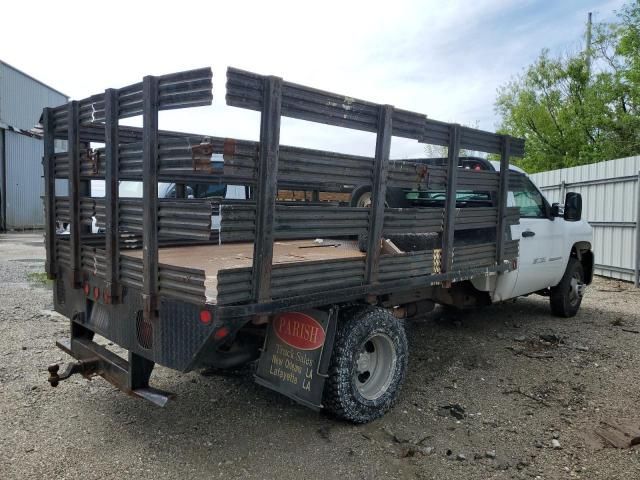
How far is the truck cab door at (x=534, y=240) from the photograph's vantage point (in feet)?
17.9

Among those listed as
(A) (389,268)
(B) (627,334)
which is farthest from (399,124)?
(B) (627,334)

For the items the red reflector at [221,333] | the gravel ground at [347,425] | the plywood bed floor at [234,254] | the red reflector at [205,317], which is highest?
the plywood bed floor at [234,254]

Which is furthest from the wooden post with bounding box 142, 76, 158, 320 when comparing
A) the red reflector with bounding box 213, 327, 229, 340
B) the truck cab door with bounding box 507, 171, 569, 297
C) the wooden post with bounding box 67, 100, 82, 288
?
the truck cab door with bounding box 507, 171, 569, 297

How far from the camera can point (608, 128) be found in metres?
20.2

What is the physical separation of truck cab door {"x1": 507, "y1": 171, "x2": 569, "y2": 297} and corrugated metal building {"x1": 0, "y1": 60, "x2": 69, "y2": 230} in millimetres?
20547

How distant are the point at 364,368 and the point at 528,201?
10.9 feet

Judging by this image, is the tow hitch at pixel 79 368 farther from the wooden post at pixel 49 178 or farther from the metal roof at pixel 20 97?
the metal roof at pixel 20 97

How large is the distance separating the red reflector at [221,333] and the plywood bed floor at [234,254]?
228 millimetres

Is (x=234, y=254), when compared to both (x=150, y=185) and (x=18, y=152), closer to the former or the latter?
(x=150, y=185)

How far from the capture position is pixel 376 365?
3.81 m

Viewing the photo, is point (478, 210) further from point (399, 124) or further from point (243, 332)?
point (243, 332)

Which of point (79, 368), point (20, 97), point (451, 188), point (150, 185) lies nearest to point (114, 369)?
point (79, 368)

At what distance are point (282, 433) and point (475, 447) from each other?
4.23 feet

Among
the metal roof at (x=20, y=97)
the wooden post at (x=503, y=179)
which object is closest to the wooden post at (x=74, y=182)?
the wooden post at (x=503, y=179)
